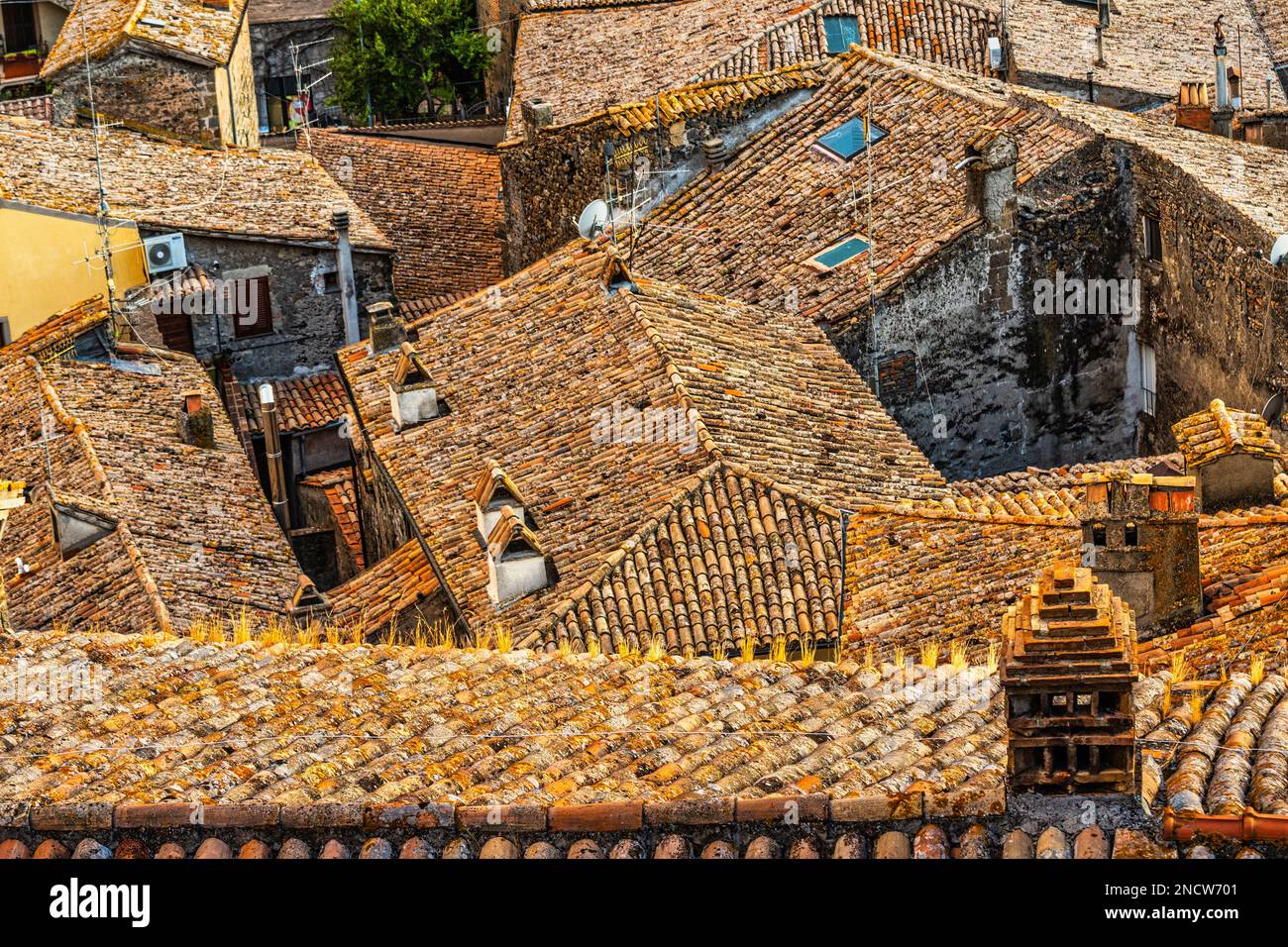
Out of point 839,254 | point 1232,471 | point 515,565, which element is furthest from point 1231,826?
point 839,254

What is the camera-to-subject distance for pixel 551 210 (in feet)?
125

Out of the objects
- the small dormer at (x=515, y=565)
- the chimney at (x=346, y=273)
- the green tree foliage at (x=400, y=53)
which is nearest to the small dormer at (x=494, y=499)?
the small dormer at (x=515, y=565)

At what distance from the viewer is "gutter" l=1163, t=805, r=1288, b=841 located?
11.4 m

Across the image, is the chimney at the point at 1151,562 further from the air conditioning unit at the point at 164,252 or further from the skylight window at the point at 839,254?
the air conditioning unit at the point at 164,252

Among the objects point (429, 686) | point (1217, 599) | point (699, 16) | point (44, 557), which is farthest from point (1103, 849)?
point (699, 16)

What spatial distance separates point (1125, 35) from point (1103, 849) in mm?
34919

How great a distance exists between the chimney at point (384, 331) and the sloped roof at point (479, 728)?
15465 mm

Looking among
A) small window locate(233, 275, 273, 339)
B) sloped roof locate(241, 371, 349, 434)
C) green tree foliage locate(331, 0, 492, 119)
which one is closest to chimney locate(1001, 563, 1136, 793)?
sloped roof locate(241, 371, 349, 434)

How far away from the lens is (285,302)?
127ft

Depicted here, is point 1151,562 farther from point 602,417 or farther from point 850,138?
point 850,138

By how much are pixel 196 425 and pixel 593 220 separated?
606 cm

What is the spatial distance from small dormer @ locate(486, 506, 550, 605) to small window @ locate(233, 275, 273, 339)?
1478 centimetres

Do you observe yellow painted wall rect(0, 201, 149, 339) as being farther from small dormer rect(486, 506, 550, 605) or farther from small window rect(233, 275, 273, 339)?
small dormer rect(486, 506, 550, 605)

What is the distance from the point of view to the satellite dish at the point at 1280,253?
2597 centimetres
